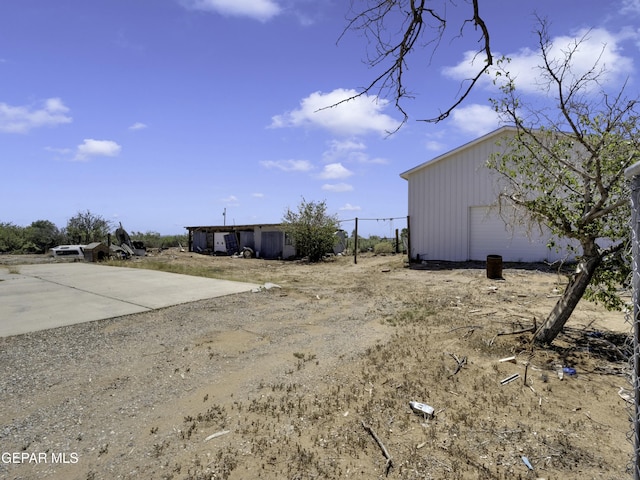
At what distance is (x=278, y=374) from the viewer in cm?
438

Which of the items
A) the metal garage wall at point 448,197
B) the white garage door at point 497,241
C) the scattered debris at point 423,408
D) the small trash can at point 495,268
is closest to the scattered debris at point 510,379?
the scattered debris at point 423,408

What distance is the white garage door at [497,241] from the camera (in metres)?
14.3

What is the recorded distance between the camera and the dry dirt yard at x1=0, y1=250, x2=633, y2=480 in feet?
8.87

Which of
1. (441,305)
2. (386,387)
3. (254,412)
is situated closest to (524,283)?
(441,305)

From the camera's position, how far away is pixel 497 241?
586 inches

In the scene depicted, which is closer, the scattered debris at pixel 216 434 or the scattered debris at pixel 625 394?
the scattered debris at pixel 216 434

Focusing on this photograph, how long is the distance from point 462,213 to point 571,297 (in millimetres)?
11264

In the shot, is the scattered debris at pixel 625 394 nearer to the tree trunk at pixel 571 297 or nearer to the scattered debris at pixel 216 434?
the tree trunk at pixel 571 297

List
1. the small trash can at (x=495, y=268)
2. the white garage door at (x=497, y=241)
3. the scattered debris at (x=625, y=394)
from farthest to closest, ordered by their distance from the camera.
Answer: the white garage door at (x=497, y=241) < the small trash can at (x=495, y=268) < the scattered debris at (x=625, y=394)

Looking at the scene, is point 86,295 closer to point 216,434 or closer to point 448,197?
point 216,434

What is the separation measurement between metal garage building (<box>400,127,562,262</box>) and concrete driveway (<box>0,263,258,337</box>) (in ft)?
29.8

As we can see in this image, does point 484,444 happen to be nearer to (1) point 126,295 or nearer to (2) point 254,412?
(2) point 254,412

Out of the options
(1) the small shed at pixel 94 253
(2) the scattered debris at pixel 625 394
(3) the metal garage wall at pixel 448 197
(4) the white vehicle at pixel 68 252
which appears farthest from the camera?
(4) the white vehicle at pixel 68 252

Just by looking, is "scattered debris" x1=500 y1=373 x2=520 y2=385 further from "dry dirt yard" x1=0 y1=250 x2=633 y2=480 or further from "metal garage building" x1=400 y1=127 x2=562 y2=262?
"metal garage building" x1=400 y1=127 x2=562 y2=262
